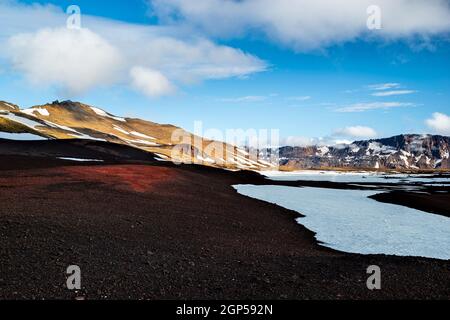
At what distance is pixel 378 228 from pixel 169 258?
22.1 metres

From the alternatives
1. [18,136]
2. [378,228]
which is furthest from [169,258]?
[18,136]

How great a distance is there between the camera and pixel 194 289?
1402cm

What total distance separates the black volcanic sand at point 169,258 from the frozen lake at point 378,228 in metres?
2.61

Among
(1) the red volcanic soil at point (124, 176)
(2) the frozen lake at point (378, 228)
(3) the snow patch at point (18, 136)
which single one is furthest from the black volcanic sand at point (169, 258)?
(3) the snow patch at point (18, 136)

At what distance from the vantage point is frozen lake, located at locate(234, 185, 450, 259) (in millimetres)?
25703

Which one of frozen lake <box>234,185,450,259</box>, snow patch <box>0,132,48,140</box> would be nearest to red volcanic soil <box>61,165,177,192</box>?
frozen lake <box>234,185,450,259</box>

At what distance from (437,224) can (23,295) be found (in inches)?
1402

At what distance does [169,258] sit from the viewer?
1773 centimetres

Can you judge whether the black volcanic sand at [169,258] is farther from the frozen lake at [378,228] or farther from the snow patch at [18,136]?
the snow patch at [18,136]

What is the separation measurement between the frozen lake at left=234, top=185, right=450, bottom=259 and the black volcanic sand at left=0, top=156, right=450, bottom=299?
2614 mm

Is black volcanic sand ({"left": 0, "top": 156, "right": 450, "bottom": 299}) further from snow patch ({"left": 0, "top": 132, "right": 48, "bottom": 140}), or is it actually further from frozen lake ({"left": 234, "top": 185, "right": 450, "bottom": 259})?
snow patch ({"left": 0, "top": 132, "right": 48, "bottom": 140})

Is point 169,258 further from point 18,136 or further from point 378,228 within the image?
point 18,136

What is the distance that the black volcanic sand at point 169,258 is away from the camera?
13.8 metres
